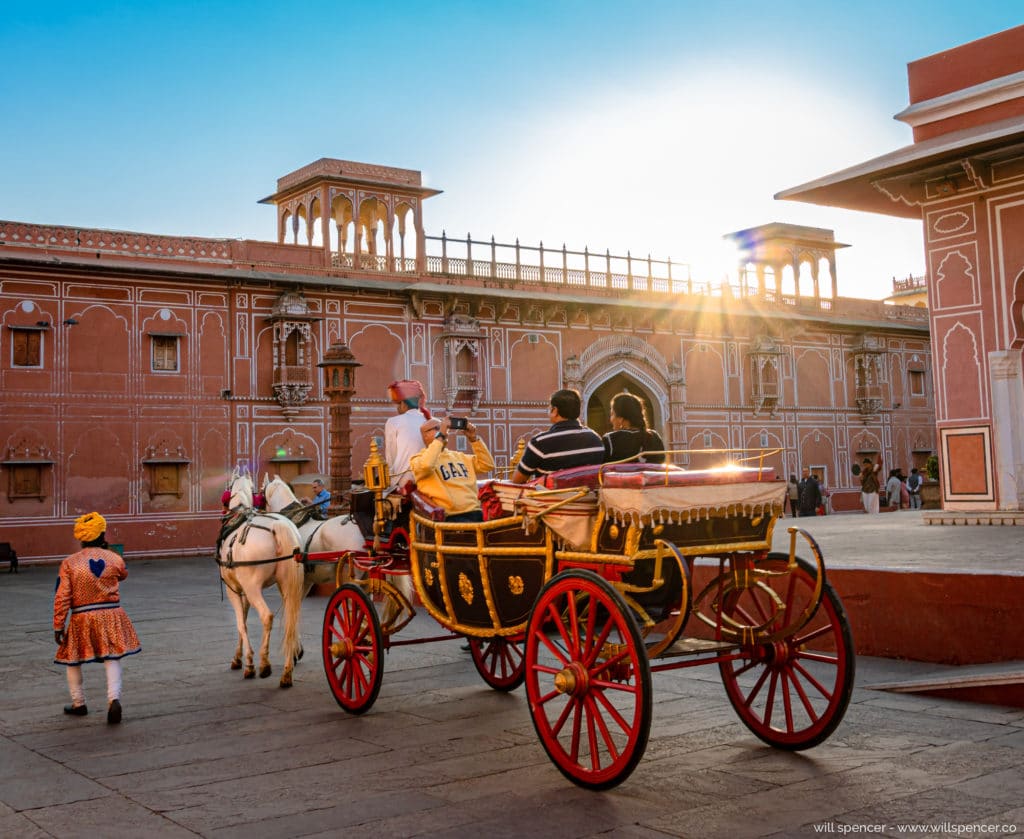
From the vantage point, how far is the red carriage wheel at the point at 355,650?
598 centimetres

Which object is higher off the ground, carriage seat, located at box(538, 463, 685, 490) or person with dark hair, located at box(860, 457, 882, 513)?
carriage seat, located at box(538, 463, 685, 490)

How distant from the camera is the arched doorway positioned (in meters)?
31.1

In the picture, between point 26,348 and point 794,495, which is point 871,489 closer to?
point 794,495

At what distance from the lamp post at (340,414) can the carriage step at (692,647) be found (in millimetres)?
10449

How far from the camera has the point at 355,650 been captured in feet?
20.2

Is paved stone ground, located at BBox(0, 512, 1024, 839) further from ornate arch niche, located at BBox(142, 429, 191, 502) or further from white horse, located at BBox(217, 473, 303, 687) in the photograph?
ornate arch niche, located at BBox(142, 429, 191, 502)

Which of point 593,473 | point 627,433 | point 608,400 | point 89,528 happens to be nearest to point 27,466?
point 608,400

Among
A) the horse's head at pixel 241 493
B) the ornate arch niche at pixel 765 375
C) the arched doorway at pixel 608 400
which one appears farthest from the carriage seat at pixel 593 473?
the ornate arch niche at pixel 765 375

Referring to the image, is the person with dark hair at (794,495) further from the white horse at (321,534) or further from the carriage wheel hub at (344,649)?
the carriage wheel hub at (344,649)

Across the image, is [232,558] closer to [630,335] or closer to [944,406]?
[944,406]

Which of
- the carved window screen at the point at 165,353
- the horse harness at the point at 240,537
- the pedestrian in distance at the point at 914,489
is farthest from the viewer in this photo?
the pedestrian in distance at the point at 914,489

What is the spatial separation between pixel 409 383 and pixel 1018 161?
1093 cm

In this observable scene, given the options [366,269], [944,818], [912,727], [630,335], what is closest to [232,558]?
[912,727]

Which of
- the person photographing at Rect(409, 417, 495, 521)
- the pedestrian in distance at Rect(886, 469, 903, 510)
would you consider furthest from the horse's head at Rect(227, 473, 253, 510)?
the pedestrian in distance at Rect(886, 469, 903, 510)
